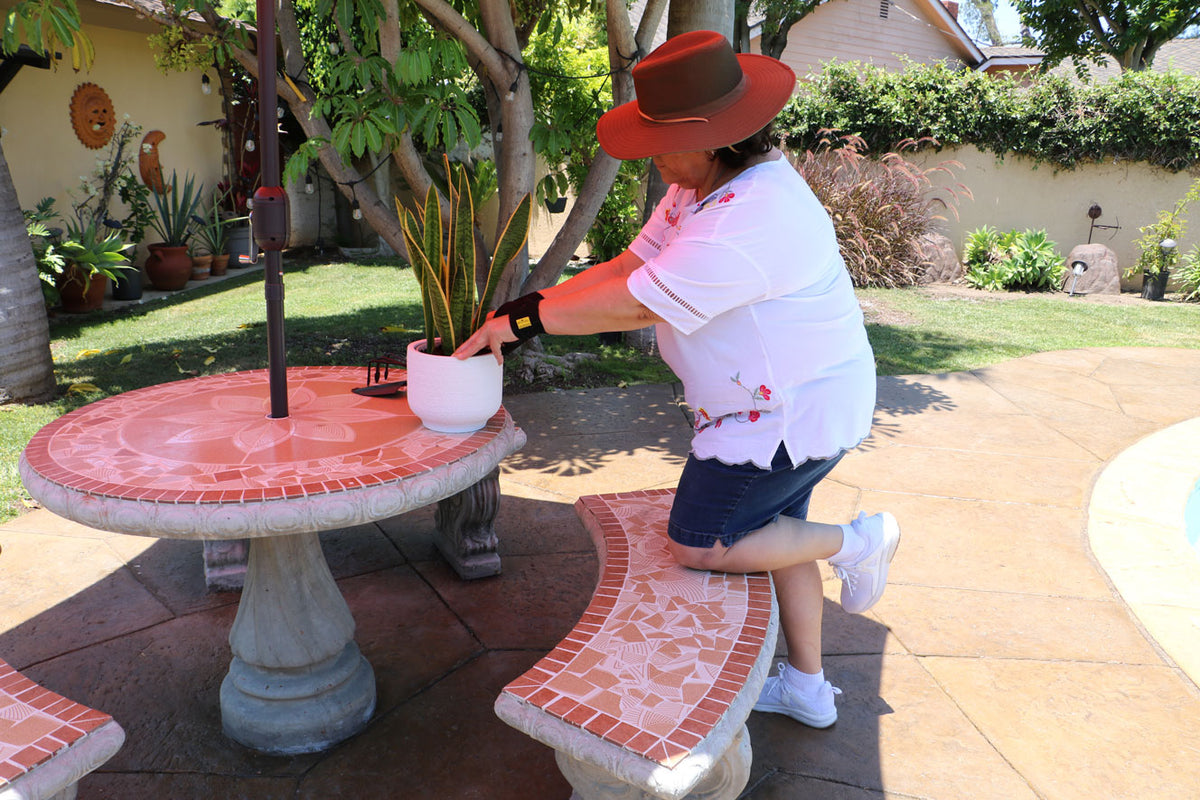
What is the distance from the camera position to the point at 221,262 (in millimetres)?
11109

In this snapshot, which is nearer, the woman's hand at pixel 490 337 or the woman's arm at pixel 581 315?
the woman's arm at pixel 581 315

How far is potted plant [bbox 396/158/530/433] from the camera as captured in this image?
2162 millimetres

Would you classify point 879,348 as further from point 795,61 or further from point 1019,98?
point 795,61

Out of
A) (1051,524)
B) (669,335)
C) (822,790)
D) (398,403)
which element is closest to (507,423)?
(398,403)

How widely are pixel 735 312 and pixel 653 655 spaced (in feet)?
2.54

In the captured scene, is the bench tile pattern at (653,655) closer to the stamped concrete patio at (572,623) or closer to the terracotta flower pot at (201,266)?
the stamped concrete patio at (572,623)

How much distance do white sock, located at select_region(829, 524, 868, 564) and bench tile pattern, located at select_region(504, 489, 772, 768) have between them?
0.94ft

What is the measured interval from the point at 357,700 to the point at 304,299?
7801mm

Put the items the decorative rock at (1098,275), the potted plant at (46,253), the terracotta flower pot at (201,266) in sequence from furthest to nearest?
the decorative rock at (1098,275)
the terracotta flower pot at (201,266)
the potted plant at (46,253)

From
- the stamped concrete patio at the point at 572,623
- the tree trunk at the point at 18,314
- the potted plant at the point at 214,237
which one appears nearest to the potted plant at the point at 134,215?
the potted plant at the point at 214,237

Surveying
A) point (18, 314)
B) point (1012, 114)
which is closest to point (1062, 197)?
point (1012, 114)

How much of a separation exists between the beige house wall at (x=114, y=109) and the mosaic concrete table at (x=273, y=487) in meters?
7.13

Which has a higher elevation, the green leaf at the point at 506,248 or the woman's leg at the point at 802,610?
the green leaf at the point at 506,248

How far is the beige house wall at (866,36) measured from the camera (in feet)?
64.1
